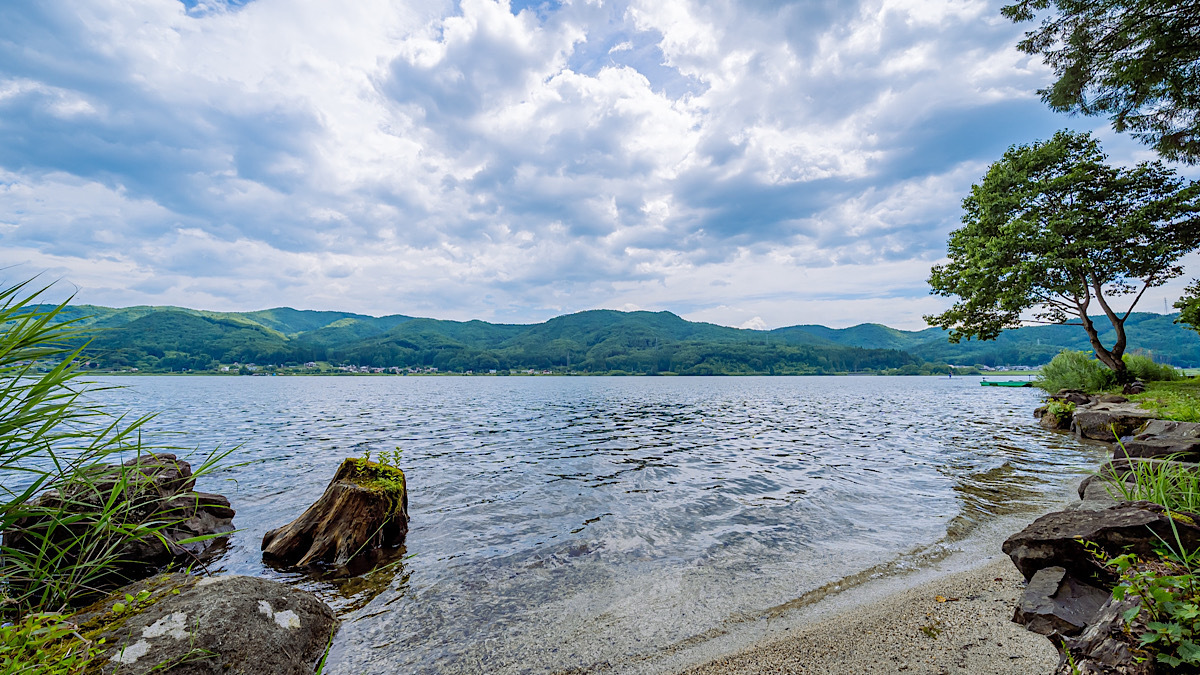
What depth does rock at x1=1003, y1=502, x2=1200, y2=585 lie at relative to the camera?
4844 mm

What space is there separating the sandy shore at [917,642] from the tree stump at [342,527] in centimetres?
702

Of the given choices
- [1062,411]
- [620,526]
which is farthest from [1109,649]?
[1062,411]

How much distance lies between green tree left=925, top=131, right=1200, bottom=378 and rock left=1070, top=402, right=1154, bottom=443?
27.9 ft

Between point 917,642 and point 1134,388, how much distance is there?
120 feet

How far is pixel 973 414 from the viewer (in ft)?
122

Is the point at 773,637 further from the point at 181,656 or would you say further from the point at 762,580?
the point at 181,656

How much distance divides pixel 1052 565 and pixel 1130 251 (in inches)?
1325

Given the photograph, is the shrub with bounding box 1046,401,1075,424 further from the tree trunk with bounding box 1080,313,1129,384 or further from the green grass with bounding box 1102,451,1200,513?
the green grass with bounding box 1102,451,1200,513

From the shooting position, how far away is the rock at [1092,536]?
4844mm

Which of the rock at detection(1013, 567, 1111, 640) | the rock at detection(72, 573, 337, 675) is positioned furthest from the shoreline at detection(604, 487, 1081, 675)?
the rock at detection(72, 573, 337, 675)

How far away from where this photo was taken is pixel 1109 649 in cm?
356

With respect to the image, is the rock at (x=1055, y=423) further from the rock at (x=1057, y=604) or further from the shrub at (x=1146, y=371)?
the rock at (x=1057, y=604)

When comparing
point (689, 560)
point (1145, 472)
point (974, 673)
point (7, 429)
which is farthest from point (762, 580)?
point (7, 429)

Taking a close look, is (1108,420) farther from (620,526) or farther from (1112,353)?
(620,526)
